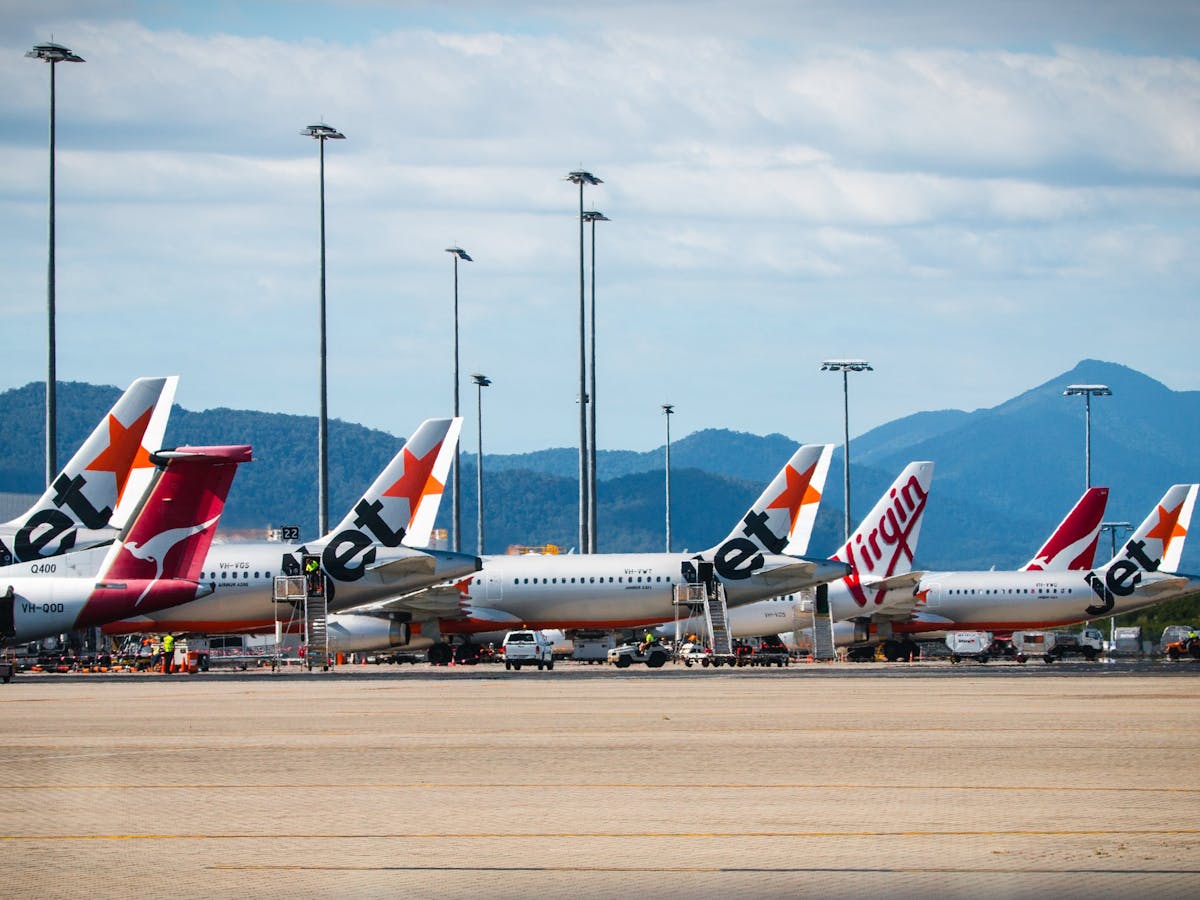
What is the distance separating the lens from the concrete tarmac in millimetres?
16156

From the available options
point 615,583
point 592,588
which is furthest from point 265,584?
point 615,583

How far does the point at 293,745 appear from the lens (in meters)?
30.7

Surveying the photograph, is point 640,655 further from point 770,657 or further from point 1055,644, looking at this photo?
point 1055,644

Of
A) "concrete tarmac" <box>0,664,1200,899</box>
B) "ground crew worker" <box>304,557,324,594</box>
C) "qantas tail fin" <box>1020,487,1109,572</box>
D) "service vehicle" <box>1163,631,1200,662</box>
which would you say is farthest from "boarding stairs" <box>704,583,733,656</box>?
"qantas tail fin" <box>1020,487,1109,572</box>

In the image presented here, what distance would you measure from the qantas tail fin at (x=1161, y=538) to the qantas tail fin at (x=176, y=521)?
52.2 metres

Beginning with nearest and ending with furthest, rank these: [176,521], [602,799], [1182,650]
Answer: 1. [602,799]
2. [176,521]
3. [1182,650]

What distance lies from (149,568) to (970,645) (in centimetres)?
4896

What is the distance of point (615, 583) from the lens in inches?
2886

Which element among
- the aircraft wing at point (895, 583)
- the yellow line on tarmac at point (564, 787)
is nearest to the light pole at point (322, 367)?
the aircraft wing at point (895, 583)

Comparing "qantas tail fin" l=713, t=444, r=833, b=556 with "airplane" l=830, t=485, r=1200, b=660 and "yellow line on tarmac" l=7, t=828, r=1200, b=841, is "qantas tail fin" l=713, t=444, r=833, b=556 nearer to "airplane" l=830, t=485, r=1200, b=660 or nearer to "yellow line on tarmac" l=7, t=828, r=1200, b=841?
"airplane" l=830, t=485, r=1200, b=660

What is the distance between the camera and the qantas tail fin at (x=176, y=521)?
54.9m

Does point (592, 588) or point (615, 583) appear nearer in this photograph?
point (615, 583)

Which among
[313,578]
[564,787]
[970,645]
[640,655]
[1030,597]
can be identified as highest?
[313,578]

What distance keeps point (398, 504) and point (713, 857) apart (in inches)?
1881
